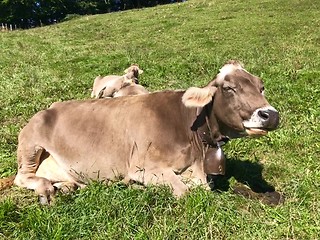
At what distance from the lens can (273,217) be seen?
16.1 feet

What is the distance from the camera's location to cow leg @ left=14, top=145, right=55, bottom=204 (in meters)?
5.92

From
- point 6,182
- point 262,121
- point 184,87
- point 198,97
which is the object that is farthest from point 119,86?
point 262,121

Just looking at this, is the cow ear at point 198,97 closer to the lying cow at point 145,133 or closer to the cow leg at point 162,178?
the lying cow at point 145,133

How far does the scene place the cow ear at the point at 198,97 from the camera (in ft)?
17.1

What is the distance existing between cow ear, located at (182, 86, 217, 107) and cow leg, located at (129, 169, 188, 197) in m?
0.82

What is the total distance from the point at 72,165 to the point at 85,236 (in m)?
1.57

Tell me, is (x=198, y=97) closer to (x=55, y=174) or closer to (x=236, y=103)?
(x=236, y=103)

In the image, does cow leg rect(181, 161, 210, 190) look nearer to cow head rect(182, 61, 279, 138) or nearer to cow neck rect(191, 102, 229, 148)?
cow neck rect(191, 102, 229, 148)

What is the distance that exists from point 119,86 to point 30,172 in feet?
13.6

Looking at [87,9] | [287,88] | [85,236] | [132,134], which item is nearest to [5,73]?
[287,88]

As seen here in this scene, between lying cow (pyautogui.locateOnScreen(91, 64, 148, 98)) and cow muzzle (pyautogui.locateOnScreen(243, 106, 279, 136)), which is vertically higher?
cow muzzle (pyautogui.locateOnScreen(243, 106, 279, 136))

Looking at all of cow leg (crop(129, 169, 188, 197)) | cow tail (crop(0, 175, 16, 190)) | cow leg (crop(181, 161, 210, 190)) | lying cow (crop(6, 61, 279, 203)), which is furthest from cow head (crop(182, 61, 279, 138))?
cow tail (crop(0, 175, 16, 190))

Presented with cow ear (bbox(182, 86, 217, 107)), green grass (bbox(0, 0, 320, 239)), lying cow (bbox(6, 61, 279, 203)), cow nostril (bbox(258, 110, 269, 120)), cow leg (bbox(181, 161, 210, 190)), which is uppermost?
cow ear (bbox(182, 86, 217, 107))

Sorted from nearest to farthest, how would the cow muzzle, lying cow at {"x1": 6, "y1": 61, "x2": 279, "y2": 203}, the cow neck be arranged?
1. the cow muzzle
2. lying cow at {"x1": 6, "y1": 61, "x2": 279, "y2": 203}
3. the cow neck
